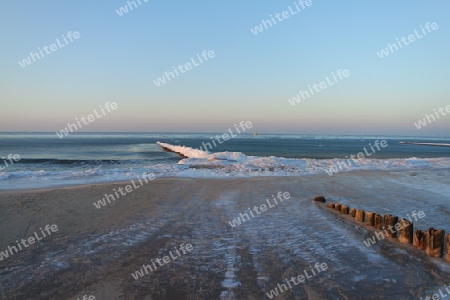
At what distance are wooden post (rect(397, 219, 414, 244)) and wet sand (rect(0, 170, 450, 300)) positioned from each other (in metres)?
0.38

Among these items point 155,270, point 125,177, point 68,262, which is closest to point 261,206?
point 155,270

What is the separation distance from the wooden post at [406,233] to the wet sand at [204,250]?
14.8 inches

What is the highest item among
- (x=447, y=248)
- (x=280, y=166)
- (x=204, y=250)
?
(x=204, y=250)

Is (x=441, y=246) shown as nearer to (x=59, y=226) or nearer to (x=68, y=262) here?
(x=68, y=262)

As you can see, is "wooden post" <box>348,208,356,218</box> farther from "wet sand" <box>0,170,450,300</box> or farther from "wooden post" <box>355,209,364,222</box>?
"wet sand" <box>0,170,450,300</box>

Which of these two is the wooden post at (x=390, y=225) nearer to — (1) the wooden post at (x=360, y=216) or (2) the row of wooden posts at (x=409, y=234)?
(2) the row of wooden posts at (x=409, y=234)

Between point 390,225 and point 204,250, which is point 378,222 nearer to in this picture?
point 390,225

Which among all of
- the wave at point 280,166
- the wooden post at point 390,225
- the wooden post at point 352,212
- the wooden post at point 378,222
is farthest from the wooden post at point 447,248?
the wave at point 280,166

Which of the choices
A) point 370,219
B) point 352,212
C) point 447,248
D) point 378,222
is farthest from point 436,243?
point 352,212

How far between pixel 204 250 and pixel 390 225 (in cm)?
493

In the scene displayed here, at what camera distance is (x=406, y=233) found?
24.1ft

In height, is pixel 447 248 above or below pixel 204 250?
below

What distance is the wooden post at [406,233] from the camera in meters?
7.27

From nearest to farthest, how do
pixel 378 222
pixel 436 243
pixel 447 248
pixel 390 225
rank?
pixel 447 248 → pixel 436 243 → pixel 390 225 → pixel 378 222
